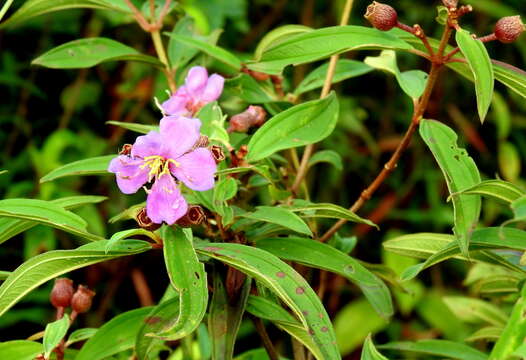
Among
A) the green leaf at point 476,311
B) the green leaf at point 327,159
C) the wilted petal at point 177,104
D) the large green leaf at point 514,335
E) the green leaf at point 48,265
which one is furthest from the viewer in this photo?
the green leaf at point 476,311

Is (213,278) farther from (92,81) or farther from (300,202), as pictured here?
(92,81)

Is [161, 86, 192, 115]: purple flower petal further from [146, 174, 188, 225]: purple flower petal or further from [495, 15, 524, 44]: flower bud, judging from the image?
[495, 15, 524, 44]: flower bud

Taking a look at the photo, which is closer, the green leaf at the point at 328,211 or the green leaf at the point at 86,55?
the green leaf at the point at 328,211

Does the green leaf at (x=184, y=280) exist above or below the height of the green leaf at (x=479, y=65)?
below

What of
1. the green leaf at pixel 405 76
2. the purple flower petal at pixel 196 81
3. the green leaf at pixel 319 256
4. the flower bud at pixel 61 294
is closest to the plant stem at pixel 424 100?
the green leaf at pixel 405 76

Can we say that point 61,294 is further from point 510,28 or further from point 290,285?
point 510,28

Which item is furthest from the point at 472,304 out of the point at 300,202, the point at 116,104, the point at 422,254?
the point at 116,104

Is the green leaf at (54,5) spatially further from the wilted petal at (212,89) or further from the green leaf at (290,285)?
the green leaf at (290,285)

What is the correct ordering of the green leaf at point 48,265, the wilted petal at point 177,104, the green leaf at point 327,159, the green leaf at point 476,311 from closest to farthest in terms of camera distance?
the green leaf at point 48,265, the wilted petal at point 177,104, the green leaf at point 327,159, the green leaf at point 476,311
